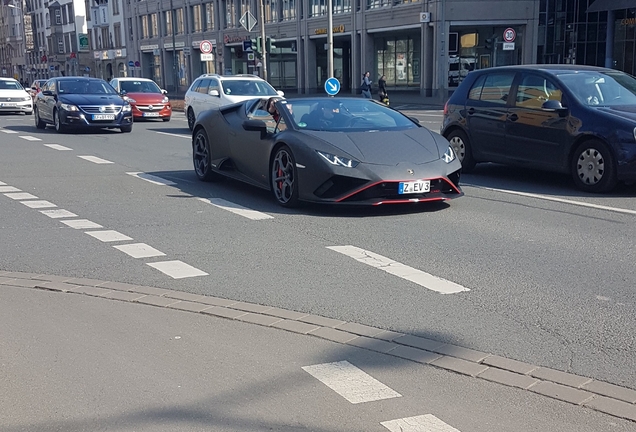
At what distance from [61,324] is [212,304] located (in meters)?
1.01

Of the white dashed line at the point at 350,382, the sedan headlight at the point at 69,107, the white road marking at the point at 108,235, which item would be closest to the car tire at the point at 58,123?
the sedan headlight at the point at 69,107

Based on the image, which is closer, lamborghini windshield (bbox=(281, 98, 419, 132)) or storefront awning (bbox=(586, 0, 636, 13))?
lamborghini windshield (bbox=(281, 98, 419, 132))

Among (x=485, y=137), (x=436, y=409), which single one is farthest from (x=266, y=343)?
(x=485, y=137)

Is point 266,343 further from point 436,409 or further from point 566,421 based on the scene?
point 566,421

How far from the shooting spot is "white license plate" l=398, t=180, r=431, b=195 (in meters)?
8.63

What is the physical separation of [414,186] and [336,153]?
36.4 inches

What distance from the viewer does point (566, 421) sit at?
368 cm

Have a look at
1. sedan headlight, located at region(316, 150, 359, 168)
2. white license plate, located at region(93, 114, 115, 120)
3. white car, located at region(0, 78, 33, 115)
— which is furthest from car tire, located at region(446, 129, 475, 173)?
white car, located at region(0, 78, 33, 115)

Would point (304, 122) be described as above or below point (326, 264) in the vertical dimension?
above

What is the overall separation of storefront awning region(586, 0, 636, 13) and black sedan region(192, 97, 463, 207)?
120 feet

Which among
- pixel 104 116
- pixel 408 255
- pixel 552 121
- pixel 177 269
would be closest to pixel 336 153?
pixel 408 255

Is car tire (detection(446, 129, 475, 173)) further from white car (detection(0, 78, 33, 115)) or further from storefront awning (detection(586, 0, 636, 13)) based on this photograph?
storefront awning (detection(586, 0, 636, 13))

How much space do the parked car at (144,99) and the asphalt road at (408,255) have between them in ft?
49.2

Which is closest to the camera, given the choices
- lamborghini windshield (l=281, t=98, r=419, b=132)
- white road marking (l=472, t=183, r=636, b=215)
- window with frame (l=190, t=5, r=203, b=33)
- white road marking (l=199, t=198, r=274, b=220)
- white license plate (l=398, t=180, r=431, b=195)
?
white license plate (l=398, t=180, r=431, b=195)
